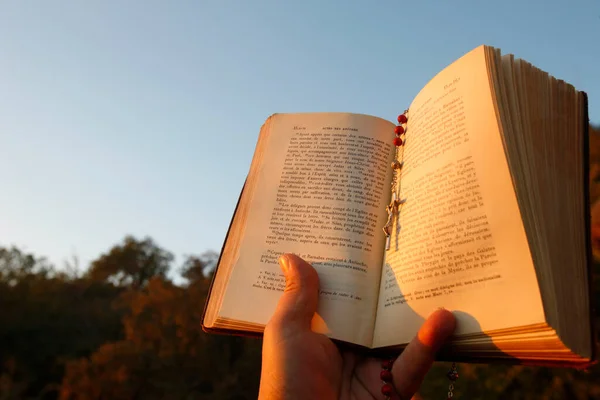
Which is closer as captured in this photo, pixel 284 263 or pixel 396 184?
pixel 284 263

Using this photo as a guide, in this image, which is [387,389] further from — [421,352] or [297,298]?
[297,298]

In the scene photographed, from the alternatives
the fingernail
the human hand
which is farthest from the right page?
the fingernail

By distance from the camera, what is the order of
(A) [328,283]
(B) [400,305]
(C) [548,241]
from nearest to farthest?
(C) [548,241]
(B) [400,305]
(A) [328,283]

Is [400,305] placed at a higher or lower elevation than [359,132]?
lower

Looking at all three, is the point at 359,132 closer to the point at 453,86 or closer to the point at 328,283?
the point at 453,86

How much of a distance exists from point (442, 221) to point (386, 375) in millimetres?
551

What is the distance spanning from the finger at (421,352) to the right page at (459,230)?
5 cm

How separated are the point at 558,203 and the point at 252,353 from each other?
11.8 metres

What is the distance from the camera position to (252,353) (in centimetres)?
1224

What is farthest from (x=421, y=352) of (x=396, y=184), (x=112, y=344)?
(x=112, y=344)

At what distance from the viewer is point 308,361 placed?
1.54 m

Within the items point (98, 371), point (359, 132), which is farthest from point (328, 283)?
point (98, 371)

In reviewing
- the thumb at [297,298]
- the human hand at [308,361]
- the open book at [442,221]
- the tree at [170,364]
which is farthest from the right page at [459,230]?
the tree at [170,364]

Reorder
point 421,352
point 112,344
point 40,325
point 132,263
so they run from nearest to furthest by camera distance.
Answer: point 421,352 → point 112,344 → point 40,325 → point 132,263
